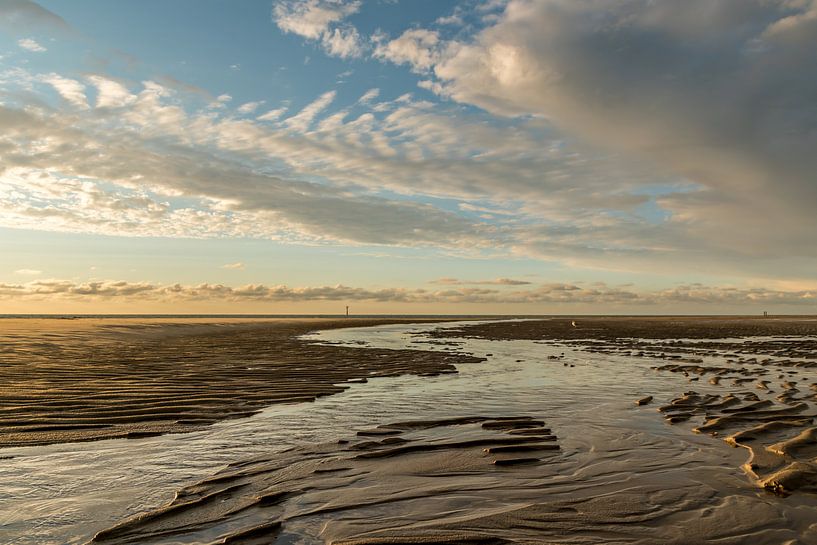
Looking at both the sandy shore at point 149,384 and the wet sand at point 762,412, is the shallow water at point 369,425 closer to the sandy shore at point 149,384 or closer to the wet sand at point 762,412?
the wet sand at point 762,412

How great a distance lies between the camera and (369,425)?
411 inches

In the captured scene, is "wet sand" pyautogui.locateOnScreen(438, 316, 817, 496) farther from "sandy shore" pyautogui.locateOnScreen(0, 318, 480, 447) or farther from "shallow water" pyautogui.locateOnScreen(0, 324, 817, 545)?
"sandy shore" pyautogui.locateOnScreen(0, 318, 480, 447)

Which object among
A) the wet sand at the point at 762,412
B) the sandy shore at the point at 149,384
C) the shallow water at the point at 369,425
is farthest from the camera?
the sandy shore at the point at 149,384

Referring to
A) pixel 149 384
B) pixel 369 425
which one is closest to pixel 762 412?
pixel 369 425

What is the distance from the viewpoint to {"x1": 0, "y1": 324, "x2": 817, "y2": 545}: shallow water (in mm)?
5637

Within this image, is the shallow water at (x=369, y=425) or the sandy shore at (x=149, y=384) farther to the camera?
the sandy shore at (x=149, y=384)

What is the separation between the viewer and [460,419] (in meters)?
11.0

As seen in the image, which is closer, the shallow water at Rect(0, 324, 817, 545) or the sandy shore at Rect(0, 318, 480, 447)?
the shallow water at Rect(0, 324, 817, 545)

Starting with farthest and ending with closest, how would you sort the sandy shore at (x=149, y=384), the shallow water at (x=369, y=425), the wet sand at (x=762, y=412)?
the sandy shore at (x=149, y=384), the wet sand at (x=762, y=412), the shallow water at (x=369, y=425)

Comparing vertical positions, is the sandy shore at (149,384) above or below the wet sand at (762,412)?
below

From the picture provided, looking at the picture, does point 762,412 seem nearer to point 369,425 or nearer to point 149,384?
point 369,425

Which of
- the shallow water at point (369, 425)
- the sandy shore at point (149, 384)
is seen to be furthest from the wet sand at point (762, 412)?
the sandy shore at point (149, 384)

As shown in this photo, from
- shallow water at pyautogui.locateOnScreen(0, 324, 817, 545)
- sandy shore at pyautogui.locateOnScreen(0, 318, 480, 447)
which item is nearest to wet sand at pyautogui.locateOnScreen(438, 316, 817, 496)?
shallow water at pyautogui.locateOnScreen(0, 324, 817, 545)

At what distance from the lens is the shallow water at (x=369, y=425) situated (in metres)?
5.64
